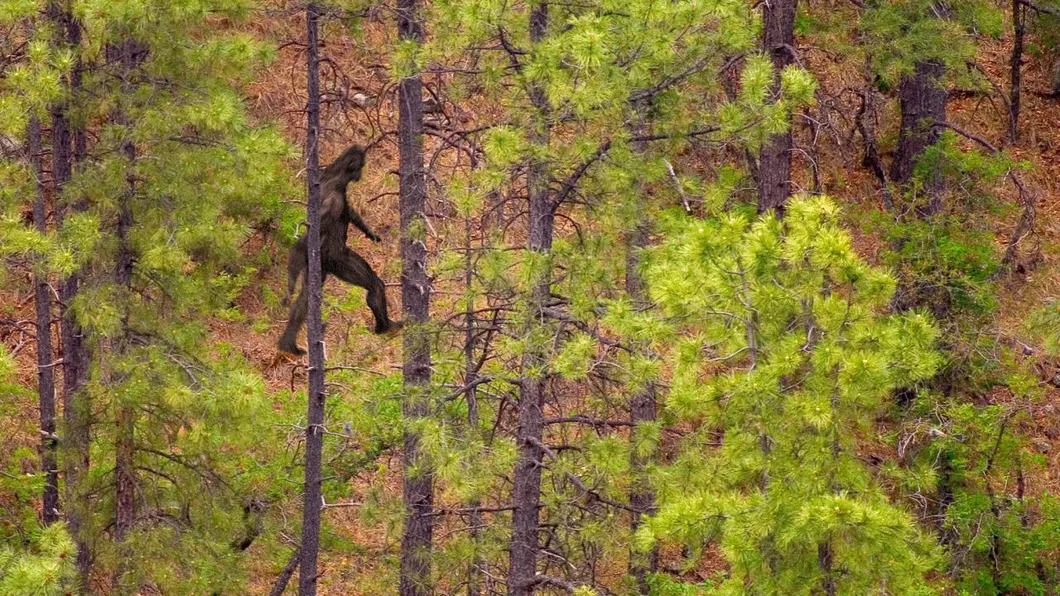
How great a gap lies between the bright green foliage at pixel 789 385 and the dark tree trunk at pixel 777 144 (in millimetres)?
2437

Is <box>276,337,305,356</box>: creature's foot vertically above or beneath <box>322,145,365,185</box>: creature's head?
beneath

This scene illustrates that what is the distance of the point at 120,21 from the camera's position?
43.0ft

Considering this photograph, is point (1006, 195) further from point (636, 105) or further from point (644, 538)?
point (644, 538)

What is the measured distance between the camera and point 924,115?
17875 mm

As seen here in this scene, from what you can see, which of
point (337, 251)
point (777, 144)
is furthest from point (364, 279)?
point (777, 144)

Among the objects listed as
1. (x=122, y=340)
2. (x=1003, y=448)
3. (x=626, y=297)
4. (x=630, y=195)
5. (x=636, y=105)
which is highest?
(x=636, y=105)

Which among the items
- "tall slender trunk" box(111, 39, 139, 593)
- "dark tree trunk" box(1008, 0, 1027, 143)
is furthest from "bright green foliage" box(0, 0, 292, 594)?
"dark tree trunk" box(1008, 0, 1027, 143)

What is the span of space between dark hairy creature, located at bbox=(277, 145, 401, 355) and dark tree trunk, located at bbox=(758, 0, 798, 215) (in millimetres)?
3946

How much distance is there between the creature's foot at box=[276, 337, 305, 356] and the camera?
14.0 m

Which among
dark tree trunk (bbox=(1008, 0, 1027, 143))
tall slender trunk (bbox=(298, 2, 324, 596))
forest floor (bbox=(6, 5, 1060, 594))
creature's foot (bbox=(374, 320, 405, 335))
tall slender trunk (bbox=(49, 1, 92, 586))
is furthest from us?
dark tree trunk (bbox=(1008, 0, 1027, 143))

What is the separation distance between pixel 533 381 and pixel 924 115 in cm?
846

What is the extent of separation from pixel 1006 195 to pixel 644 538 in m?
14.4

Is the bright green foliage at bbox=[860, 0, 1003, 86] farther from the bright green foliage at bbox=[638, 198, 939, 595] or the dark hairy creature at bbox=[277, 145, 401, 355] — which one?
the dark hairy creature at bbox=[277, 145, 401, 355]

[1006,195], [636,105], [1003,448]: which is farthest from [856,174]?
[636,105]
